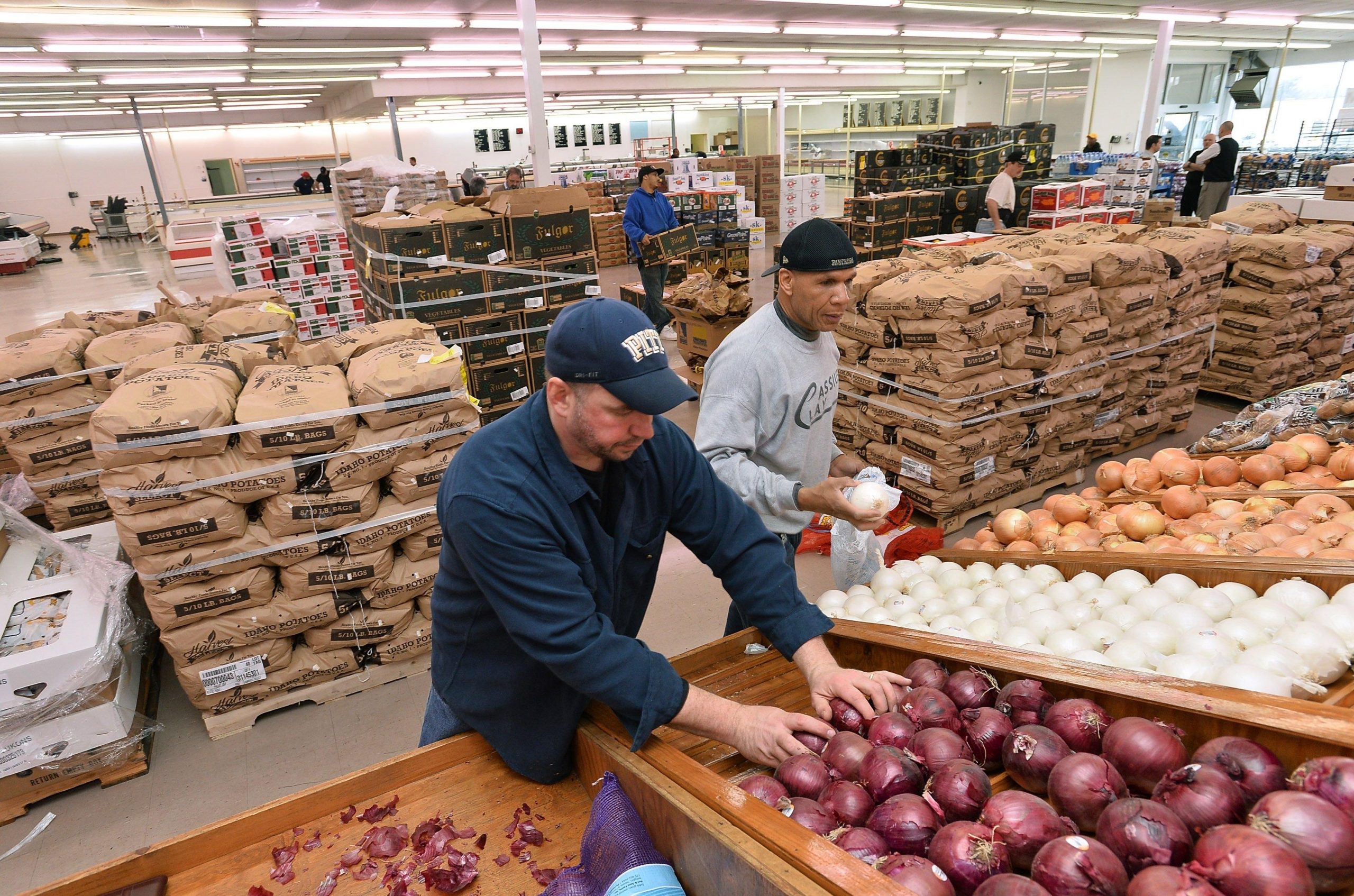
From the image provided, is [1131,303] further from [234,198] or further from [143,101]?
[143,101]

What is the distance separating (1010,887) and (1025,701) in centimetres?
52

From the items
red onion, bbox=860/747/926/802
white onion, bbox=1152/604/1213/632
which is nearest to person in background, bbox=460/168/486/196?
white onion, bbox=1152/604/1213/632

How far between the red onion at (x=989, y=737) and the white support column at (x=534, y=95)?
283 inches

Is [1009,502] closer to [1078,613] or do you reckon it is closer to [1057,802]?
[1078,613]

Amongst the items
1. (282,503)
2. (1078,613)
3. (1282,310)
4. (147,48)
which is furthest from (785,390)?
(147,48)

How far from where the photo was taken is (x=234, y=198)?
17.6 m

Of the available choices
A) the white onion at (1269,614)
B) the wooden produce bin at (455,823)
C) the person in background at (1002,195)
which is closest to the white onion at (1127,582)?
the white onion at (1269,614)

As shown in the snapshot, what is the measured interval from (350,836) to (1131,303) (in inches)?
215

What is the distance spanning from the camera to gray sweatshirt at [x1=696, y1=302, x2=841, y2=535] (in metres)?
2.26

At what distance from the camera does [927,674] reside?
1.51 meters

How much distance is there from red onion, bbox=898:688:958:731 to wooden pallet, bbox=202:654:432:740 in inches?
96.0

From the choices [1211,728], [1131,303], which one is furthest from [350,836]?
[1131,303]

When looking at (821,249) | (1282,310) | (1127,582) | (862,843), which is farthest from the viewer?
(1282,310)

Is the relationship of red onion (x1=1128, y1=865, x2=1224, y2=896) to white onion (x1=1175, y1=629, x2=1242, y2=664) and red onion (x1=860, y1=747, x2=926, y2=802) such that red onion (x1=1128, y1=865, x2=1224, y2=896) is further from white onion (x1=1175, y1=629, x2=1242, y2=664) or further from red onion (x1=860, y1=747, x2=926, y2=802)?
white onion (x1=1175, y1=629, x2=1242, y2=664)
